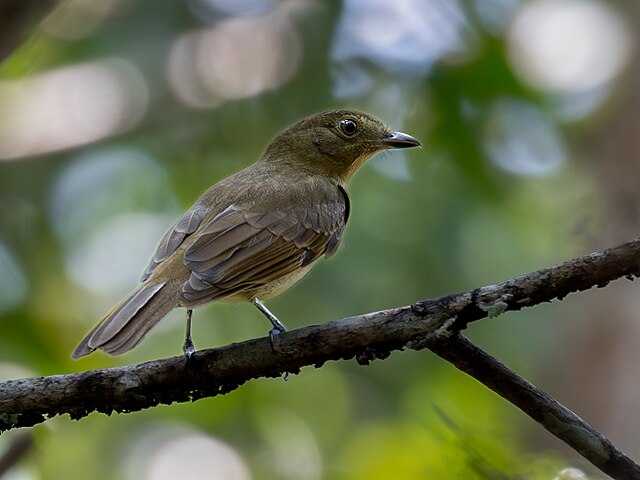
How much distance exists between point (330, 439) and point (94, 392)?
585 cm

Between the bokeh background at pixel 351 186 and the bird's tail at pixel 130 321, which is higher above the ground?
the bokeh background at pixel 351 186

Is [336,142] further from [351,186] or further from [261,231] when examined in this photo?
[351,186]

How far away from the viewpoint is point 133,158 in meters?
8.80

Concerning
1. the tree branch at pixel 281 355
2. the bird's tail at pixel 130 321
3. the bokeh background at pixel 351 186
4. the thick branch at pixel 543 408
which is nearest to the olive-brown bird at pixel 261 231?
the bird's tail at pixel 130 321

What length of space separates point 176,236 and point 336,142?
1404 mm

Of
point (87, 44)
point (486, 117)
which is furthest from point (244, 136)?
point (486, 117)

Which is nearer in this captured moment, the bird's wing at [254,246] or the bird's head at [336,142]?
the bird's wing at [254,246]

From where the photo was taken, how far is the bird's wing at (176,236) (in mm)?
4523

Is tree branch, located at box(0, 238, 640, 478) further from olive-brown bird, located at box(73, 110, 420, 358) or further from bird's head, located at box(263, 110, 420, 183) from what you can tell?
bird's head, located at box(263, 110, 420, 183)

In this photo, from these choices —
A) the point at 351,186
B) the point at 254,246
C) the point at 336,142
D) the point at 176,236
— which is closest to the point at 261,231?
the point at 254,246

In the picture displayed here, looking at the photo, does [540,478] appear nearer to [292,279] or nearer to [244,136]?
[292,279]

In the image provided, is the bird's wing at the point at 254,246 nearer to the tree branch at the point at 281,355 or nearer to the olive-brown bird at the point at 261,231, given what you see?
the olive-brown bird at the point at 261,231

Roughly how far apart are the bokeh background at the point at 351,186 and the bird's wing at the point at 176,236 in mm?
2599

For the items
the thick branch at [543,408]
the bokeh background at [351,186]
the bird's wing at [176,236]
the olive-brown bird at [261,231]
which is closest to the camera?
the thick branch at [543,408]
